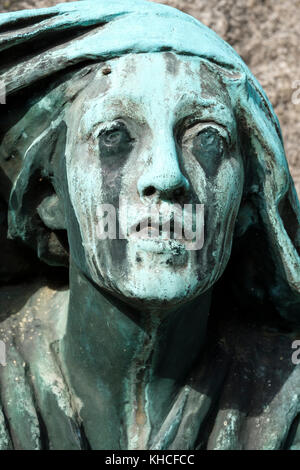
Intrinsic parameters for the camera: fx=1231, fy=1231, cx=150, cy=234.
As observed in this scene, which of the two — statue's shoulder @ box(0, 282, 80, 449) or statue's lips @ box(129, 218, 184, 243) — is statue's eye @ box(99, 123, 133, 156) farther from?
statue's shoulder @ box(0, 282, 80, 449)

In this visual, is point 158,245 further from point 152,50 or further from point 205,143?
point 152,50

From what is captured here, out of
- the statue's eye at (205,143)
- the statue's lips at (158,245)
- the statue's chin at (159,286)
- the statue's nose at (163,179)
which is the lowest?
the statue's chin at (159,286)

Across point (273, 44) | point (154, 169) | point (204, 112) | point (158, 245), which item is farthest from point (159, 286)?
point (273, 44)

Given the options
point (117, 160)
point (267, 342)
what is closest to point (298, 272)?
point (267, 342)

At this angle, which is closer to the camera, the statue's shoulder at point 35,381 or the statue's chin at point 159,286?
the statue's chin at point 159,286

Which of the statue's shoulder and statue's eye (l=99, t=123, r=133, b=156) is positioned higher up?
statue's eye (l=99, t=123, r=133, b=156)

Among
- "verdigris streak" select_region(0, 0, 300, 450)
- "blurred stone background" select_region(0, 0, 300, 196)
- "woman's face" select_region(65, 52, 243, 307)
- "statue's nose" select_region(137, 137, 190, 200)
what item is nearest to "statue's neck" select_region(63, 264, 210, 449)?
"verdigris streak" select_region(0, 0, 300, 450)

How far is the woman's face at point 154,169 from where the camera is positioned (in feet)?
5.94

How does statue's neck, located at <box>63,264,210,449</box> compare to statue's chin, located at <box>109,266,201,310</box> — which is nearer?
statue's chin, located at <box>109,266,201,310</box>

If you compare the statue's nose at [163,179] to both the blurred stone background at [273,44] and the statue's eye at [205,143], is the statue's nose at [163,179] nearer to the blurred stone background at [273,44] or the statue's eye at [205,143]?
the statue's eye at [205,143]

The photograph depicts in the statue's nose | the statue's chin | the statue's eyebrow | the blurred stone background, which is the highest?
the blurred stone background

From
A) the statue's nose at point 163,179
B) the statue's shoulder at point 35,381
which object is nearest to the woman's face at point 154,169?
the statue's nose at point 163,179

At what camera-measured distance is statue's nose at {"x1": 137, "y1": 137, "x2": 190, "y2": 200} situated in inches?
70.6

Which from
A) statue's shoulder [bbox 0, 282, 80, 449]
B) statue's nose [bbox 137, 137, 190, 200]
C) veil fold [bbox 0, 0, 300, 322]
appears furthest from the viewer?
statue's shoulder [bbox 0, 282, 80, 449]
